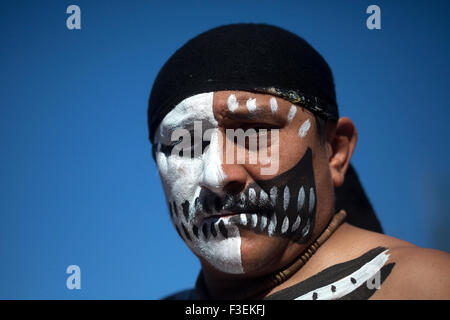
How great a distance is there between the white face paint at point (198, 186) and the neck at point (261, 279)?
16 centimetres

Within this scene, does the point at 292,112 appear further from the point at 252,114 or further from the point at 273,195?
the point at 273,195

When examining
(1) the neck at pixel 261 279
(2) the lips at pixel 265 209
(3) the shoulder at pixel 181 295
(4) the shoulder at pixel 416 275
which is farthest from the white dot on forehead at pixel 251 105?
(3) the shoulder at pixel 181 295

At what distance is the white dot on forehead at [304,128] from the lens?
2.19 metres

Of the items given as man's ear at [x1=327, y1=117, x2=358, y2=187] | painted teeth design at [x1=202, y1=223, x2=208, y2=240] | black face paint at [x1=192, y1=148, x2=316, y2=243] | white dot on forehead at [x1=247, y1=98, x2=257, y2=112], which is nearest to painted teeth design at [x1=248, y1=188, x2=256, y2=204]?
black face paint at [x1=192, y1=148, x2=316, y2=243]

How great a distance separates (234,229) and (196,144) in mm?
401

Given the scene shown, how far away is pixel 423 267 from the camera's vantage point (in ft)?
6.10

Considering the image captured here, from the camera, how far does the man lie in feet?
6.71

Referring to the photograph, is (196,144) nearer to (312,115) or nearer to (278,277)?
(312,115)

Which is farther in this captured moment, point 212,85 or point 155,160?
point 155,160

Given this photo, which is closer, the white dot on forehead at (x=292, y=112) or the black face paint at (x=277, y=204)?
the black face paint at (x=277, y=204)

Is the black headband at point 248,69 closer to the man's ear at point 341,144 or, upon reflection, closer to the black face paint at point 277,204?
the man's ear at point 341,144

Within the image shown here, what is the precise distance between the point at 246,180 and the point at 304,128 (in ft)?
1.19
